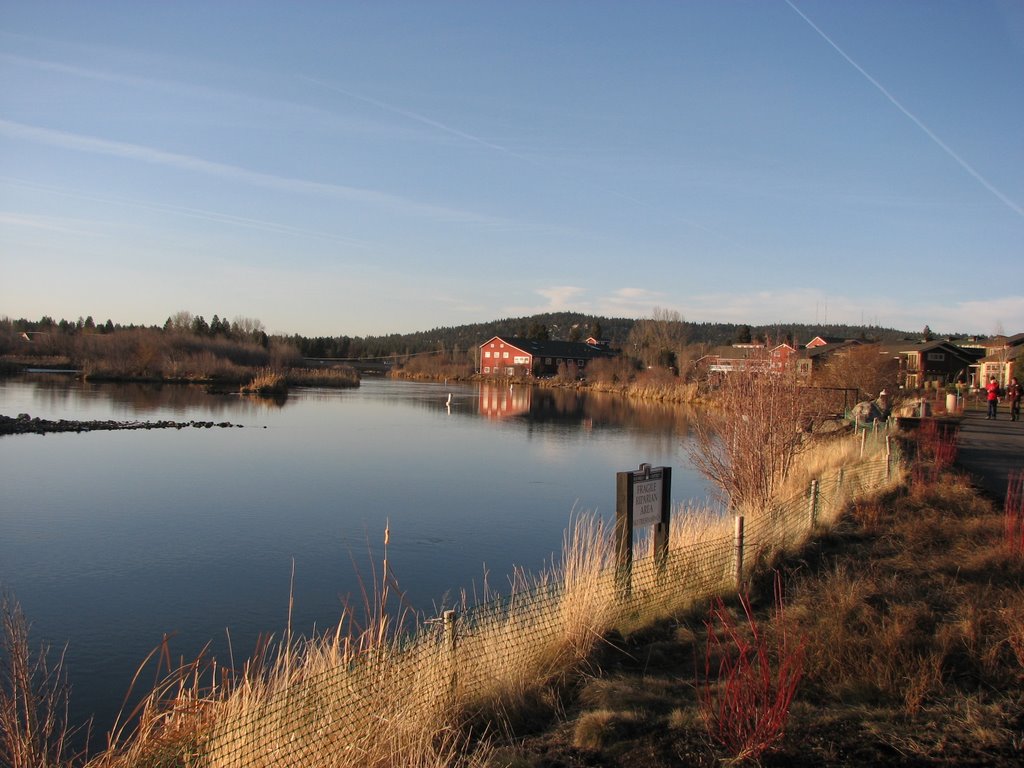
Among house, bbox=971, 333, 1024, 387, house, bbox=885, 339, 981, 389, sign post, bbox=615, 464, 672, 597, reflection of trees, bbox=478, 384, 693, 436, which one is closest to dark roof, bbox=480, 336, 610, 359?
reflection of trees, bbox=478, 384, 693, 436

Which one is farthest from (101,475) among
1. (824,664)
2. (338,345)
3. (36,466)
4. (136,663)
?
(338,345)

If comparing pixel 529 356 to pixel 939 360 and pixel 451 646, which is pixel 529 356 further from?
pixel 451 646

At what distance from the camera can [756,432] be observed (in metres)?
12.1

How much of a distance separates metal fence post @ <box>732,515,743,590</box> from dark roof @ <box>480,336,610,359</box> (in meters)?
87.0

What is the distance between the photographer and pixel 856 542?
9297mm

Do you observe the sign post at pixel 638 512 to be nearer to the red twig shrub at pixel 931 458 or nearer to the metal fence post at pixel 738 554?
the metal fence post at pixel 738 554

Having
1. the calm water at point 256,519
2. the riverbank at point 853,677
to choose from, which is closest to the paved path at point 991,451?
the riverbank at point 853,677

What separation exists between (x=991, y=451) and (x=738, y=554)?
1285 cm

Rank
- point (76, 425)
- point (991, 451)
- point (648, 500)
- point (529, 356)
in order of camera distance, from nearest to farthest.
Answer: point (648, 500) < point (991, 451) < point (76, 425) < point (529, 356)

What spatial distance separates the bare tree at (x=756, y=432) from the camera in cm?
1216

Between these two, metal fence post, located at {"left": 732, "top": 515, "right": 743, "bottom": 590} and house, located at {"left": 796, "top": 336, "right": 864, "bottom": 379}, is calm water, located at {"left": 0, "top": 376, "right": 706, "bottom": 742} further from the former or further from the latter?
house, located at {"left": 796, "top": 336, "right": 864, "bottom": 379}

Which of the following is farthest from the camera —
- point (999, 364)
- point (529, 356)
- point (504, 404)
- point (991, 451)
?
point (529, 356)

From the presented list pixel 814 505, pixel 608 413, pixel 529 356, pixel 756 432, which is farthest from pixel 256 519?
pixel 529 356

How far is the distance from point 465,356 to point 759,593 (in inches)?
4090
